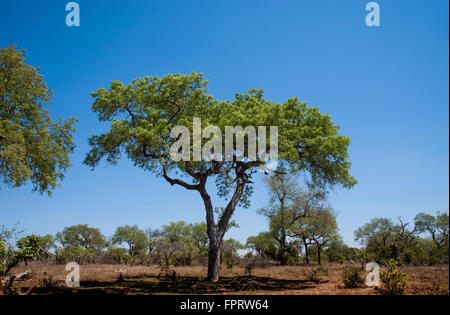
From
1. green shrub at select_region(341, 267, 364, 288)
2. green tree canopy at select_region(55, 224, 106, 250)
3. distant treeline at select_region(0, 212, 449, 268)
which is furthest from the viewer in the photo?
green tree canopy at select_region(55, 224, 106, 250)

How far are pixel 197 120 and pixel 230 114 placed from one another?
1845 millimetres

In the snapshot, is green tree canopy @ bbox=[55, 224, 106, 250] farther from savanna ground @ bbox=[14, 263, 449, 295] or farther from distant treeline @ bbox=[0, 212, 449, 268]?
savanna ground @ bbox=[14, 263, 449, 295]

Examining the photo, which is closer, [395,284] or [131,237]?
[395,284]

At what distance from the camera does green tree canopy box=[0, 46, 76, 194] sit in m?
15.5

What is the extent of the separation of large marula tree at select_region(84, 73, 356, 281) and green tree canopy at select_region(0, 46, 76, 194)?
9.00ft

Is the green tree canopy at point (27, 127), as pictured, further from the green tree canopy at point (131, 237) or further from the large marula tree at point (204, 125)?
the green tree canopy at point (131, 237)

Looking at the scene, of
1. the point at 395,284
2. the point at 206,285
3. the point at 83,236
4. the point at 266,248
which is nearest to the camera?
the point at 395,284

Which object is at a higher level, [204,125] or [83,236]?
[204,125]

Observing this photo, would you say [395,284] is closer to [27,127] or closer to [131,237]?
[27,127]

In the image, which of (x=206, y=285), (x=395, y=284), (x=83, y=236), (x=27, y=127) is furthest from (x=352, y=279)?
(x=83, y=236)

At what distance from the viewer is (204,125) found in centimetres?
1505

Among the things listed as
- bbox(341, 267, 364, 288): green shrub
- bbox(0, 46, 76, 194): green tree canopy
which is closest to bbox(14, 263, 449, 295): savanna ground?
bbox(341, 267, 364, 288): green shrub

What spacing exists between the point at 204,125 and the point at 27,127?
442 inches

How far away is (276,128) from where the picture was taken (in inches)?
593
